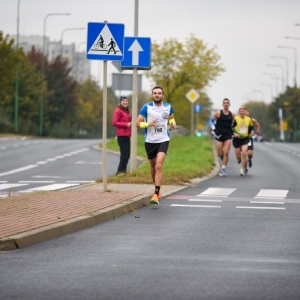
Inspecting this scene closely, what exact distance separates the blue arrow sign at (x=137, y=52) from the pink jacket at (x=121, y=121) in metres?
1.28

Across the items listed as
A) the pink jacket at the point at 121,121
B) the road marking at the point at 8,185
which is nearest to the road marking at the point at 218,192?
the pink jacket at the point at 121,121

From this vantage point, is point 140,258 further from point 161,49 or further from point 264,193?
point 161,49

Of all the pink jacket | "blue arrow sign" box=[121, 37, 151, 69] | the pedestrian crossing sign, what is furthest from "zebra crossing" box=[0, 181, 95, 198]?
the pedestrian crossing sign

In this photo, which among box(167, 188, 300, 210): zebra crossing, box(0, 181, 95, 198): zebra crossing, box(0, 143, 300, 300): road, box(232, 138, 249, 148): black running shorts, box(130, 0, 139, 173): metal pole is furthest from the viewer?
box(232, 138, 249, 148): black running shorts

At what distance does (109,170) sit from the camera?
28297 mm

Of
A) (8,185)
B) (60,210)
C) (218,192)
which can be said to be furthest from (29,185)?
(60,210)

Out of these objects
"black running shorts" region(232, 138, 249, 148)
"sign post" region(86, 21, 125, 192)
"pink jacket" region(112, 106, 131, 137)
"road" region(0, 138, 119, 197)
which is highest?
"sign post" region(86, 21, 125, 192)

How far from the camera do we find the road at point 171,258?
7785 millimetres

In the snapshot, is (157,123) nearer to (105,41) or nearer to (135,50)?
(105,41)

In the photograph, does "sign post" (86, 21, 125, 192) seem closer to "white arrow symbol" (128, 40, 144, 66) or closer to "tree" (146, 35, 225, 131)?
"white arrow symbol" (128, 40, 144, 66)

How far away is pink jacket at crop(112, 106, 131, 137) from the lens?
23469 millimetres

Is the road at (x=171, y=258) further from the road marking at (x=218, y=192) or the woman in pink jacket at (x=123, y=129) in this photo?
the woman in pink jacket at (x=123, y=129)

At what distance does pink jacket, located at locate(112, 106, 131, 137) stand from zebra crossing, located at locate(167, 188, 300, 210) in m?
3.28

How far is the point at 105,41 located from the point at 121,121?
Answer: 6.37 meters
